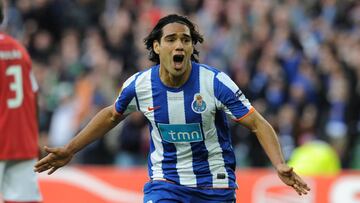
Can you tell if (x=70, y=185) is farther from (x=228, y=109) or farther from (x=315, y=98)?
(x=228, y=109)

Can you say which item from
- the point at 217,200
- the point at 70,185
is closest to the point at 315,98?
the point at 70,185

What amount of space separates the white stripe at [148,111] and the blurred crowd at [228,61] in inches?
262

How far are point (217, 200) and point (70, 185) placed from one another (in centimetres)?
523

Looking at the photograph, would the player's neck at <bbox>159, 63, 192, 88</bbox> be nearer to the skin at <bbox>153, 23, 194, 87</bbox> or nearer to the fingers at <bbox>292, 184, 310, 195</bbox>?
the skin at <bbox>153, 23, 194, 87</bbox>

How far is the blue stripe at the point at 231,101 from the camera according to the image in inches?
282

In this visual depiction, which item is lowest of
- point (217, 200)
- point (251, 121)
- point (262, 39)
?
point (217, 200)

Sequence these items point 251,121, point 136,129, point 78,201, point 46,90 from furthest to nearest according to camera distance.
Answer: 1. point 46,90
2. point 136,129
3. point 78,201
4. point 251,121

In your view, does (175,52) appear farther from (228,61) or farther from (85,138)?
(228,61)

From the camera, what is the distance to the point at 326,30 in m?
16.5

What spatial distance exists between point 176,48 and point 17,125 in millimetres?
2060

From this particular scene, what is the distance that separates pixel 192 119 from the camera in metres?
7.25

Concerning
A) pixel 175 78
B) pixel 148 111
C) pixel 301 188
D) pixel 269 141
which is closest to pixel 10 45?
pixel 148 111

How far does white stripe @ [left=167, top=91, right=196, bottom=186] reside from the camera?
7273 mm

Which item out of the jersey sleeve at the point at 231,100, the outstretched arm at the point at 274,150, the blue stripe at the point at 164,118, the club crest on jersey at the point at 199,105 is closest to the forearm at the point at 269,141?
the outstretched arm at the point at 274,150
